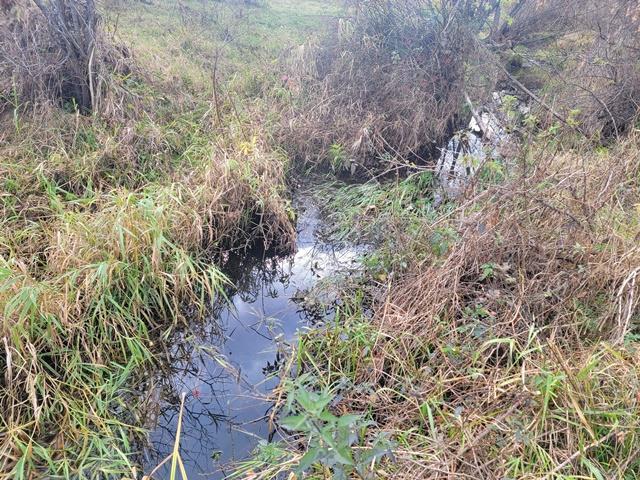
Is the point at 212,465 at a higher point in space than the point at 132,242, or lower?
lower

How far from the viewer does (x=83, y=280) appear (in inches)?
113

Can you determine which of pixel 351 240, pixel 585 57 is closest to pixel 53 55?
pixel 351 240

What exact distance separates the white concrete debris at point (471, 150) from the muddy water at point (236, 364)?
119cm

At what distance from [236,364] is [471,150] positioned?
3.77m

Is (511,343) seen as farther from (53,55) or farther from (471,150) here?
(53,55)

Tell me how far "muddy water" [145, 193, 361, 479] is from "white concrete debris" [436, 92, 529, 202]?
3.91 feet

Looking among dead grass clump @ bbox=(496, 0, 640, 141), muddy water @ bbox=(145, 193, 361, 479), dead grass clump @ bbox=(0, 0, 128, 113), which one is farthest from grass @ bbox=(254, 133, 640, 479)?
dead grass clump @ bbox=(0, 0, 128, 113)

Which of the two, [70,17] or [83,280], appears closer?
[83,280]

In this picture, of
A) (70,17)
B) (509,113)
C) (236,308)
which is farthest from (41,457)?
(509,113)

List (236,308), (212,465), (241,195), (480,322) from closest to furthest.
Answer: (212,465) → (480,322) → (236,308) → (241,195)

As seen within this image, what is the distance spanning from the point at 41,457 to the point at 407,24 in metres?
5.97

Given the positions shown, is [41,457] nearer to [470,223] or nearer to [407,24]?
[470,223]

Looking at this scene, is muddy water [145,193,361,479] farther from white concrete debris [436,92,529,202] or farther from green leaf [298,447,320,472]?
white concrete debris [436,92,529,202]

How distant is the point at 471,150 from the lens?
5.36m
